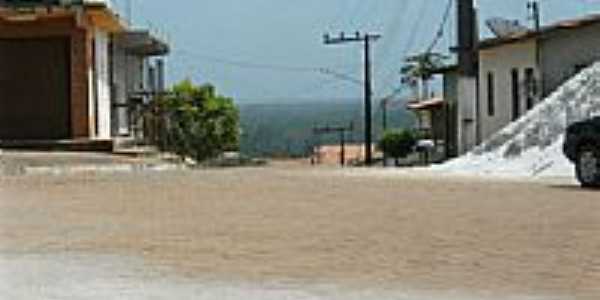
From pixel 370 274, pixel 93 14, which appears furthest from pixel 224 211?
pixel 93 14

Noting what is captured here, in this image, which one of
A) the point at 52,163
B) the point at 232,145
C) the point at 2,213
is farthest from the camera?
the point at 232,145

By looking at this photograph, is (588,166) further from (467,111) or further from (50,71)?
(467,111)

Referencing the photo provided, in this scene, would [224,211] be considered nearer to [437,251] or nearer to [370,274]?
[437,251]

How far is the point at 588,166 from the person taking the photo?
87.9ft

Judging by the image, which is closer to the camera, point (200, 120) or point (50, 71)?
A: point (50, 71)

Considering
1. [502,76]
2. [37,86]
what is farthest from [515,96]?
[37,86]

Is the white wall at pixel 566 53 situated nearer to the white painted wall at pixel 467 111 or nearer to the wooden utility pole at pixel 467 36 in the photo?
the white painted wall at pixel 467 111

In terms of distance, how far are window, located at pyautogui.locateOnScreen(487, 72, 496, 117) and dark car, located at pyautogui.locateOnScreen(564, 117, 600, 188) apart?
76.6ft

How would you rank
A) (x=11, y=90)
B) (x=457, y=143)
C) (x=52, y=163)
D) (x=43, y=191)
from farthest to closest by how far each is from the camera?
(x=457, y=143), (x=11, y=90), (x=52, y=163), (x=43, y=191)

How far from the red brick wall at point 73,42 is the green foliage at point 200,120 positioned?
13.7m

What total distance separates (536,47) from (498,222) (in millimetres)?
29478

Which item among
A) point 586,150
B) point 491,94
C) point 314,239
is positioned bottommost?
point 314,239

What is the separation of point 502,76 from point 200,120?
22.6 meters

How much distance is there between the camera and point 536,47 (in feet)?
153
